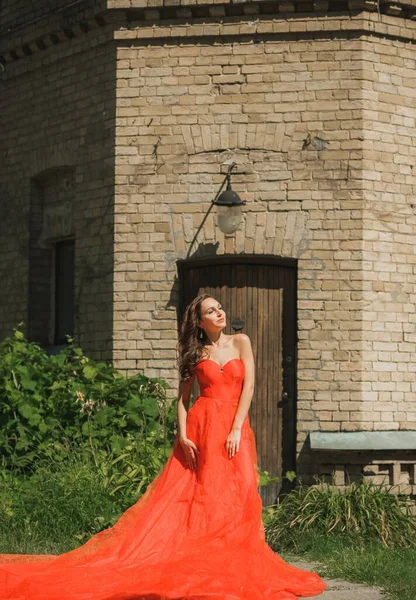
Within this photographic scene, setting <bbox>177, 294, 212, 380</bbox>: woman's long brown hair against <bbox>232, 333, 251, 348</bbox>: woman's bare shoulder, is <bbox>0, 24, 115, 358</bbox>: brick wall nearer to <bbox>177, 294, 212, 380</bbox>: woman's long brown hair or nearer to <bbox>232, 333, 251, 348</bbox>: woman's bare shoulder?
<bbox>177, 294, 212, 380</bbox>: woman's long brown hair

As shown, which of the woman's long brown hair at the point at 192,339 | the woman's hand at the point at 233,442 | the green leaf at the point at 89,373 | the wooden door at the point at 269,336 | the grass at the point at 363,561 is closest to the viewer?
the woman's hand at the point at 233,442

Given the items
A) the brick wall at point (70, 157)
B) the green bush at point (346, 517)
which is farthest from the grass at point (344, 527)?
the brick wall at point (70, 157)

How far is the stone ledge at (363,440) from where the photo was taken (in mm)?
9633

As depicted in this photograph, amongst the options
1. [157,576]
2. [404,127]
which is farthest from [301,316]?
[157,576]

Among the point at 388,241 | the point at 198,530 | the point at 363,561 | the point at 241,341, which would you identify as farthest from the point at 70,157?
the point at 198,530

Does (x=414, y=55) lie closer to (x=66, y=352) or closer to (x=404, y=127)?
(x=404, y=127)

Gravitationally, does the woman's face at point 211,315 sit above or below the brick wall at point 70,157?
below

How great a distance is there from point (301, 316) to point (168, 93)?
101 inches

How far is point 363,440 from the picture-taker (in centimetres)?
975

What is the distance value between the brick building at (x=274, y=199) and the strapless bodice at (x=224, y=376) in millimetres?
2983

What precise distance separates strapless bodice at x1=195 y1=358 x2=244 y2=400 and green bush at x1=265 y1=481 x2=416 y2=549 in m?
2.26

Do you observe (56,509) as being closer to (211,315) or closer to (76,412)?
(76,412)

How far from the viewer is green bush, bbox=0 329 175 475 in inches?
377

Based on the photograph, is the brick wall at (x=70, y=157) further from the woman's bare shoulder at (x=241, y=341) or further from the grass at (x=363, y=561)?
the woman's bare shoulder at (x=241, y=341)
